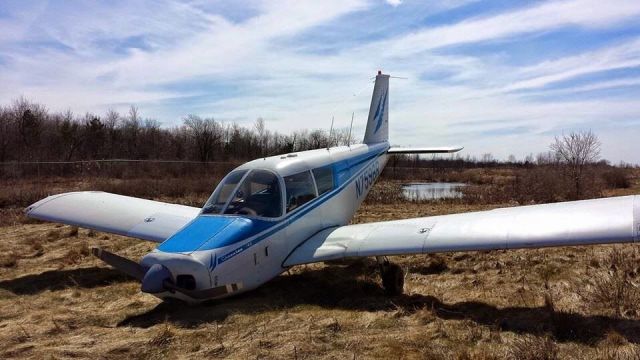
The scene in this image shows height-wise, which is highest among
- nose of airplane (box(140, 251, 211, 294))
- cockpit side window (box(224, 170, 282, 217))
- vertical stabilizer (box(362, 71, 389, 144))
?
vertical stabilizer (box(362, 71, 389, 144))

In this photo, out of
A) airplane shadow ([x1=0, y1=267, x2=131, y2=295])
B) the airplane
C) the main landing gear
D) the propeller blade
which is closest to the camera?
the airplane

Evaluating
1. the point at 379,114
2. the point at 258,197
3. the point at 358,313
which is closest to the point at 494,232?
the point at 358,313

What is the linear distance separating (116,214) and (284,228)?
4126 mm

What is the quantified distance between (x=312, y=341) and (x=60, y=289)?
16.7ft

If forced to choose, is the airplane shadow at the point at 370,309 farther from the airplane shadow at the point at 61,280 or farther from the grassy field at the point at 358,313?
the airplane shadow at the point at 61,280

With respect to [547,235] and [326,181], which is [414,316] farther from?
[326,181]

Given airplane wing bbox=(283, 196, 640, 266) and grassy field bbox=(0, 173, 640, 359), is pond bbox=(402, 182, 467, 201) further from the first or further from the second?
airplane wing bbox=(283, 196, 640, 266)

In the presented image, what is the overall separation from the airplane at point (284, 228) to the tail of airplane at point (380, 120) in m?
4.78

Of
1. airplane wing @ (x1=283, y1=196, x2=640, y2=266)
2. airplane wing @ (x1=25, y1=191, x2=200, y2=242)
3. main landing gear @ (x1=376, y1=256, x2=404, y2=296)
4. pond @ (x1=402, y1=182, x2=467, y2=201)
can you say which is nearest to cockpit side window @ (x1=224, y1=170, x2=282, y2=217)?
airplane wing @ (x1=283, y1=196, x2=640, y2=266)

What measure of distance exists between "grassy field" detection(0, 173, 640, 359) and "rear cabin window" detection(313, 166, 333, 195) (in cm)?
156

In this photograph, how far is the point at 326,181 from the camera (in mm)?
9695

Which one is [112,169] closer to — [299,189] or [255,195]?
[299,189]

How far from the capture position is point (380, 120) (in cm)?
1572

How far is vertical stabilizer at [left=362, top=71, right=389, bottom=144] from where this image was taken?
15.2 meters
